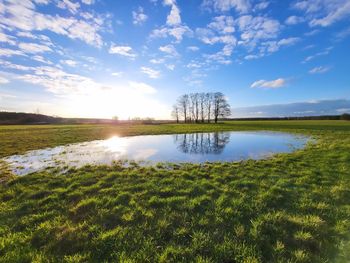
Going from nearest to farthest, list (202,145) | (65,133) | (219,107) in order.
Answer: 1. (202,145)
2. (65,133)
3. (219,107)

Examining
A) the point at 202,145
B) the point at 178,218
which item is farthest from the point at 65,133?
Result: the point at 178,218

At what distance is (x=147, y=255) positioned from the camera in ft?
11.1

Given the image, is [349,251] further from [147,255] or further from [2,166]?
[2,166]

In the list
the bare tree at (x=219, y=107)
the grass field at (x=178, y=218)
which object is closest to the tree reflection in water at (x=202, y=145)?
the grass field at (x=178, y=218)

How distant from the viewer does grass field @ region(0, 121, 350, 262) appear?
3455 millimetres

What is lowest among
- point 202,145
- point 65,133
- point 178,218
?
point 178,218

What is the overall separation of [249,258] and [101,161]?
971 centimetres

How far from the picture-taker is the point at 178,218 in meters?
4.56

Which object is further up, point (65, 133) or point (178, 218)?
point (65, 133)

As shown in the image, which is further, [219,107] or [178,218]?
[219,107]

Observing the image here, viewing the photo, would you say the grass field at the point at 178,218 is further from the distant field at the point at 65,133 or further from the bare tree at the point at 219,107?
the bare tree at the point at 219,107

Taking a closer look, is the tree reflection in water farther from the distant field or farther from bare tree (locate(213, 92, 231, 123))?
bare tree (locate(213, 92, 231, 123))

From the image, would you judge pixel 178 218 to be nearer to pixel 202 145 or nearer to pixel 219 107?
pixel 202 145

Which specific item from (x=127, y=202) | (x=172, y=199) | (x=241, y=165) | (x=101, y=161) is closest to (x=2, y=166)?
(x=101, y=161)
